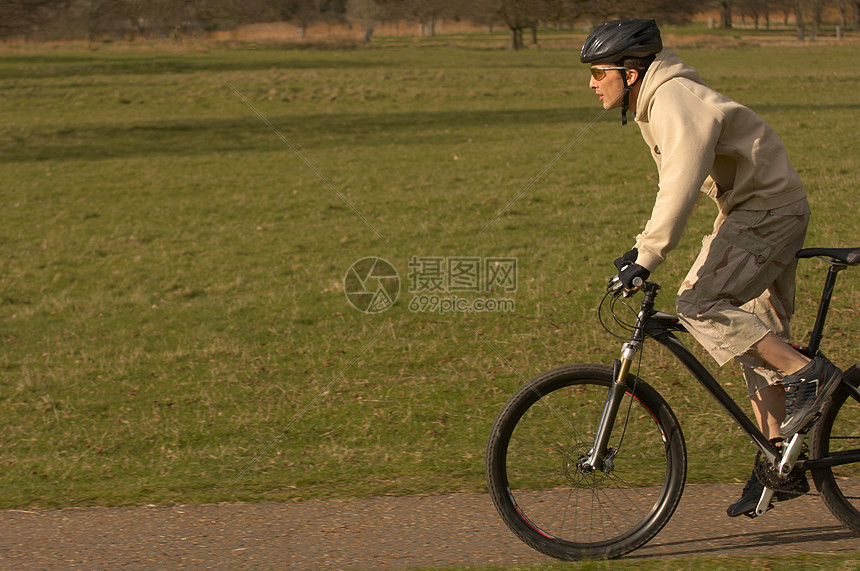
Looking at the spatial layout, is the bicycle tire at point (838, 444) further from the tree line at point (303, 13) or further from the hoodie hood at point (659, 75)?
the tree line at point (303, 13)

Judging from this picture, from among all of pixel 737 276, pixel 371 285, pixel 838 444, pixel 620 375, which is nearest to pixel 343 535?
pixel 620 375

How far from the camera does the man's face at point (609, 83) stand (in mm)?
3580

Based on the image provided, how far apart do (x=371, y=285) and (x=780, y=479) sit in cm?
646

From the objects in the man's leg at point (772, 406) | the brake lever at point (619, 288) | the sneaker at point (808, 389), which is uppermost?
the brake lever at point (619, 288)

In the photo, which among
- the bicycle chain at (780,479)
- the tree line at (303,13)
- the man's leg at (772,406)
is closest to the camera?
the bicycle chain at (780,479)

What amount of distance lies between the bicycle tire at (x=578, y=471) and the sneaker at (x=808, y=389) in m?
0.45

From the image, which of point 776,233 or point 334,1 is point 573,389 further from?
point 334,1

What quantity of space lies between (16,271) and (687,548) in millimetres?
10129

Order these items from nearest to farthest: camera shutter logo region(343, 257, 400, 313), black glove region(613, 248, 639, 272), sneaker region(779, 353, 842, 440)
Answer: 1. black glove region(613, 248, 639, 272)
2. sneaker region(779, 353, 842, 440)
3. camera shutter logo region(343, 257, 400, 313)

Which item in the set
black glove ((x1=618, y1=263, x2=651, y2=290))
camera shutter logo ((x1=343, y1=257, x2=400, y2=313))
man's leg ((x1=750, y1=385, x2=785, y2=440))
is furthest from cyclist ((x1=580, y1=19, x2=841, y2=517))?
camera shutter logo ((x1=343, y1=257, x2=400, y2=313))

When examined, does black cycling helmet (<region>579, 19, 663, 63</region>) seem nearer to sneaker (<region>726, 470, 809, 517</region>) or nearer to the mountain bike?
the mountain bike

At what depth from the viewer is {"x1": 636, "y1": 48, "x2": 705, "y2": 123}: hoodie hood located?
341 cm

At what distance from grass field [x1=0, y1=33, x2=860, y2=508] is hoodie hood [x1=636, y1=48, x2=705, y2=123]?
202cm

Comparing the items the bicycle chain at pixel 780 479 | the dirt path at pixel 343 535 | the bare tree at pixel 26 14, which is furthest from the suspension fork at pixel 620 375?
the bare tree at pixel 26 14
